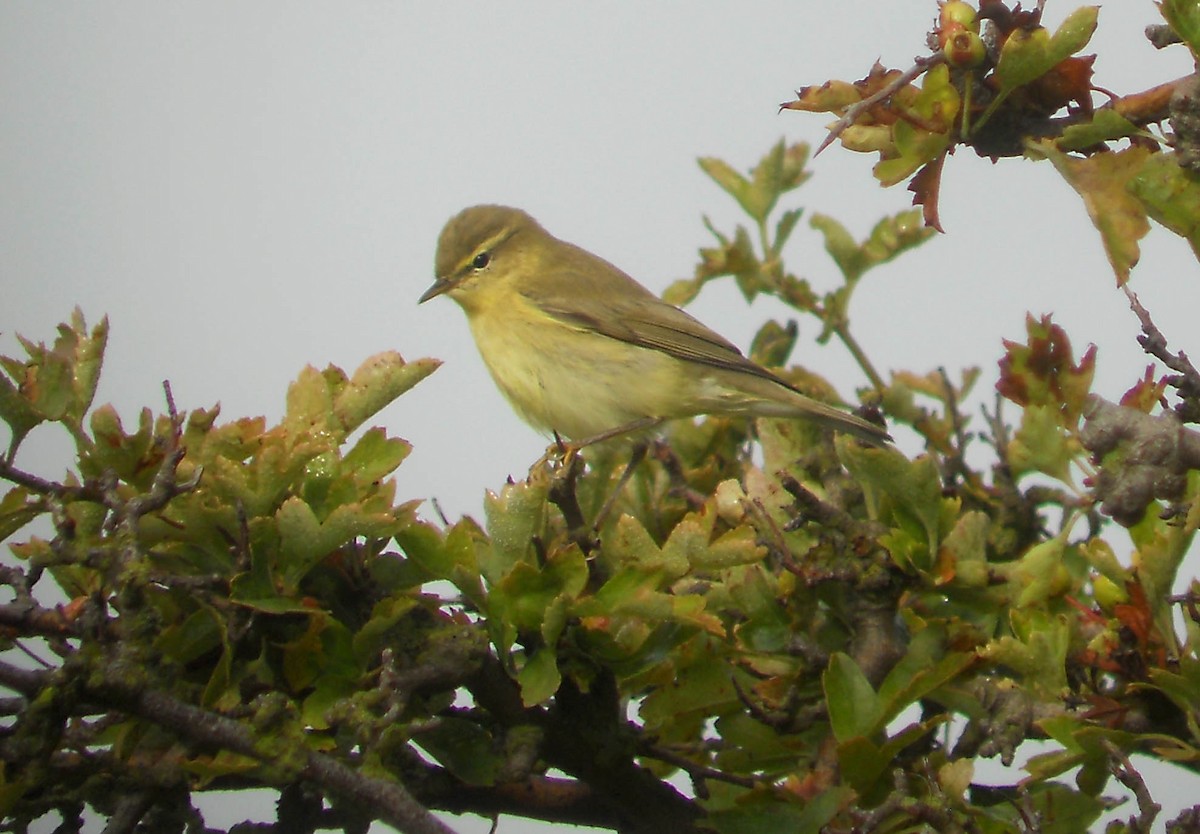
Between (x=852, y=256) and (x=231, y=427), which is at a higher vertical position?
(x=852, y=256)

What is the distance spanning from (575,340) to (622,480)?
1.78 metres

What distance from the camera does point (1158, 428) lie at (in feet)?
5.31

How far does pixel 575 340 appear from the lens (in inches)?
177

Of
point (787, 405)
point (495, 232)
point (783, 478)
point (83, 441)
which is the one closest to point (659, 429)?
point (787, 405)

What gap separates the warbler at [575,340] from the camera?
4094 millimetres

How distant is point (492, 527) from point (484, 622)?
0.14 metres

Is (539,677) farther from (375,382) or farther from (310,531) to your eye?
(375,382)

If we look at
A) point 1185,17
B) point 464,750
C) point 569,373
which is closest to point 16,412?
point 464,750

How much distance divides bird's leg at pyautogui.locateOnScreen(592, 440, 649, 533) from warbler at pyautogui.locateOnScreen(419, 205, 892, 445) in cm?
20

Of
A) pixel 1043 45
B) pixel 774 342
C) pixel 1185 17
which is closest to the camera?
pixel 1185 17

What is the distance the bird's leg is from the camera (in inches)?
97.2

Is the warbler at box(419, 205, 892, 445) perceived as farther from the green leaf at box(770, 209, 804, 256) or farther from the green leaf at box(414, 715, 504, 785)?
the green leaf at box(414, 715, 504, 785)

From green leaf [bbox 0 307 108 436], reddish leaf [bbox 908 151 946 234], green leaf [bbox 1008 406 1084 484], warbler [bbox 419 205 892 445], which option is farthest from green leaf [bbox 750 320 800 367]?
green leaf [bbox 0 307 108 436]

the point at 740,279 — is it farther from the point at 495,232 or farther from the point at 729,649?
the point at 495,232
